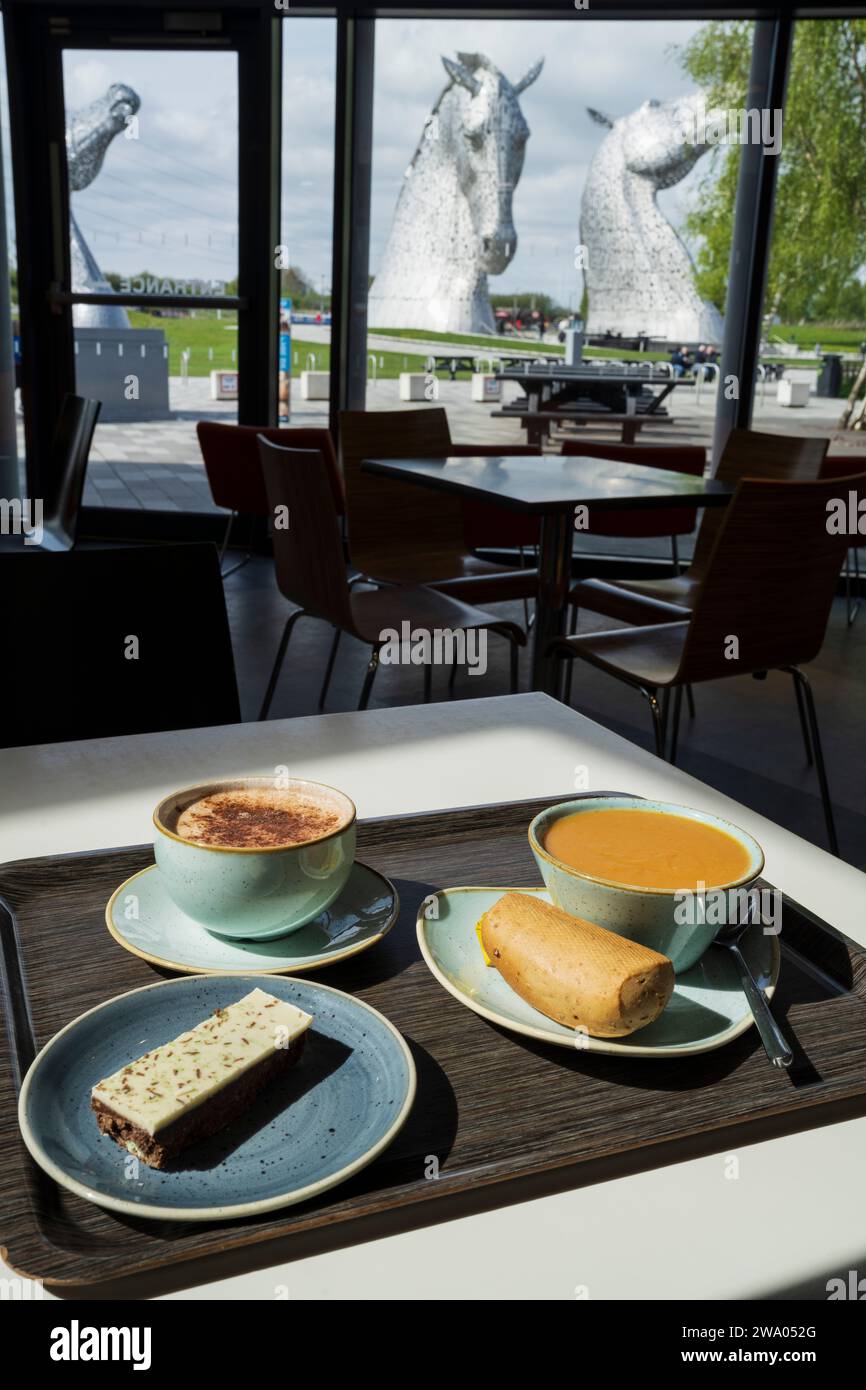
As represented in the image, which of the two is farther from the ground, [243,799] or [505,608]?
[243,799]

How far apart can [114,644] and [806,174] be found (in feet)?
17.4

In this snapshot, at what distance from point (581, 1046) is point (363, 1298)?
18 centimetres

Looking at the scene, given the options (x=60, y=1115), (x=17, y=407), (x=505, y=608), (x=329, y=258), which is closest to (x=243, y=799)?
(x=60, y=1115)

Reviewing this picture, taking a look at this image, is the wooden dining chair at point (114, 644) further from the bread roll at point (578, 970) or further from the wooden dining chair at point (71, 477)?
the wooden dining chair at point (71, 477)

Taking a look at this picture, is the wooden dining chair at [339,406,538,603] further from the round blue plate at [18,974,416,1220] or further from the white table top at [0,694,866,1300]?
the round blue plate at [18,974,416,1220]

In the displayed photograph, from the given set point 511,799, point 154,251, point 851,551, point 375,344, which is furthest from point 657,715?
point 154,251

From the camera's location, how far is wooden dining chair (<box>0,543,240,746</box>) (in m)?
1.45

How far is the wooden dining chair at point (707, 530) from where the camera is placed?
11.2 ft

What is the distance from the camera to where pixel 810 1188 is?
0.54 m

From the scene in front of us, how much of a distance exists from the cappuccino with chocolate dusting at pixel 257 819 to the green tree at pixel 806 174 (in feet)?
18.9

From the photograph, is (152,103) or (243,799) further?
(152,103)

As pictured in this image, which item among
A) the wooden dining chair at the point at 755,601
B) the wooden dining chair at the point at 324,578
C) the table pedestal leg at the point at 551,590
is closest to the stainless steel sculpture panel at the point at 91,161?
the wooden dining chair at the point at 324,578

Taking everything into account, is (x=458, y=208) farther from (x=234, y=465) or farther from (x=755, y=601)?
(x=755, y=601)
